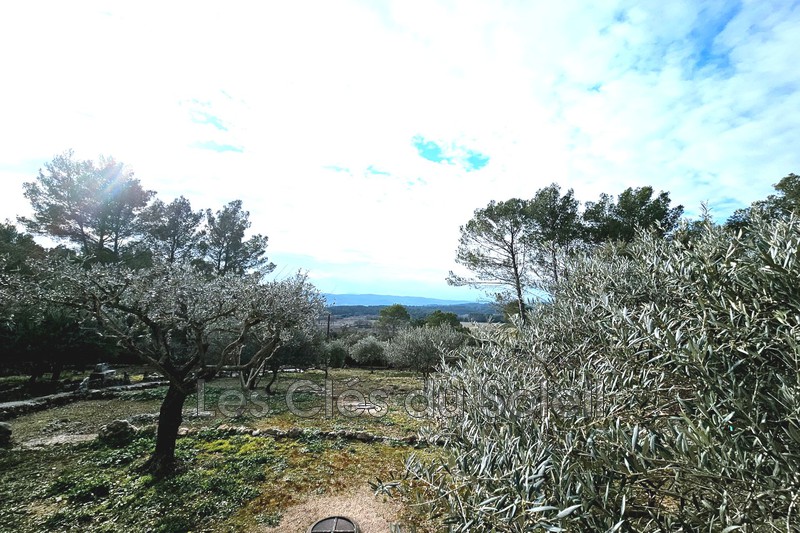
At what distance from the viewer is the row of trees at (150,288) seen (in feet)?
24.1

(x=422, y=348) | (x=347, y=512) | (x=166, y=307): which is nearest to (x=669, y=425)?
(x=347, y=512)

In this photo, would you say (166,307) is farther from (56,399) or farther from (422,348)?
(422,348)

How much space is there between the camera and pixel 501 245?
63.2 ft

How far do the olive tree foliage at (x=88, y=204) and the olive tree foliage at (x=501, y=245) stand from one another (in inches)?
1026

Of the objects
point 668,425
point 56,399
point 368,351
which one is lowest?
point 368,351

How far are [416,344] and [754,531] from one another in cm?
2149

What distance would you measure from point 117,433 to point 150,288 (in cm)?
507

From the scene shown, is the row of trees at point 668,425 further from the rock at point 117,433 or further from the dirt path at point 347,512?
the rock at point 117,433

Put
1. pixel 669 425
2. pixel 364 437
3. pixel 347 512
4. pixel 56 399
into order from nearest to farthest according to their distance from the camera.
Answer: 1. pixel 669 425
2. pixel 347 512
3. pixel 364 437
4. pixel 56 399

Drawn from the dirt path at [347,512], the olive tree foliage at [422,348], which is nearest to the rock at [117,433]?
the dirt path at [347,512]

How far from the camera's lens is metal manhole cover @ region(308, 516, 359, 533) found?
17.0ft

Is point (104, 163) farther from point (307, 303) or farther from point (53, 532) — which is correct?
point (53, 532)

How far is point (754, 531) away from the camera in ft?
5.14

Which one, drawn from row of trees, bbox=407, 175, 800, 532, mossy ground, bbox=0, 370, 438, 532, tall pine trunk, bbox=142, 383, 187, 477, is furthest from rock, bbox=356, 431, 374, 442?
row of trees, bbox=407, 175, 800, 532
